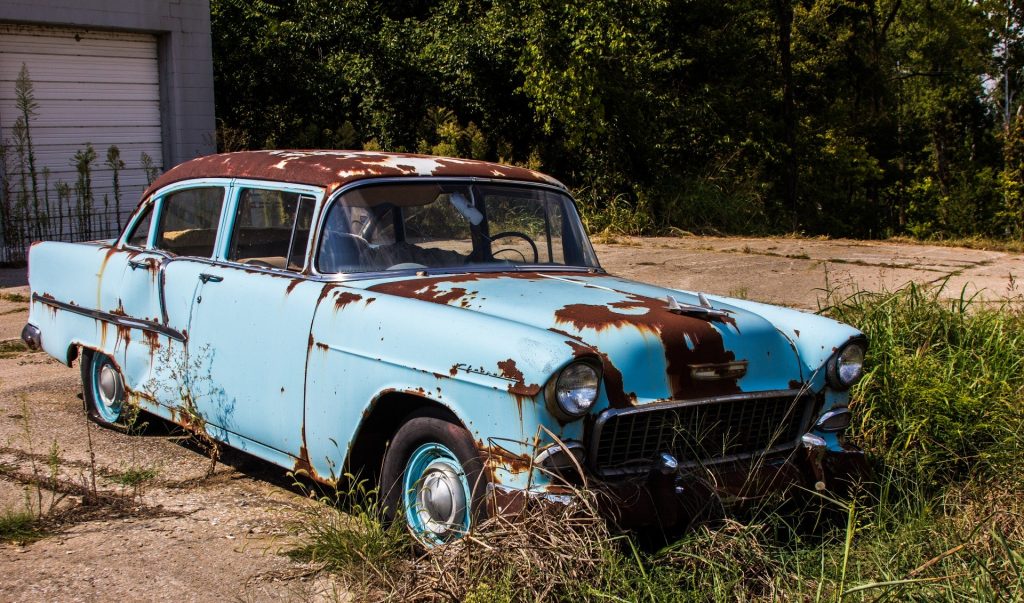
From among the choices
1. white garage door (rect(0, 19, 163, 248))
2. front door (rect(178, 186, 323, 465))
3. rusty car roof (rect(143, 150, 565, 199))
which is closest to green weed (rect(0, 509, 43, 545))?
front door (rect(178, 186, 323, 465))

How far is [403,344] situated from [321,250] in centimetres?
87

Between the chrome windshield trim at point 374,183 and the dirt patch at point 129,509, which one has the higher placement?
the chrome windshield trim at point 374,183

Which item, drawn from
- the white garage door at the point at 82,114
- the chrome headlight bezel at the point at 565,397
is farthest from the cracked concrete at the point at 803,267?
the white garage door at the point at 82,114

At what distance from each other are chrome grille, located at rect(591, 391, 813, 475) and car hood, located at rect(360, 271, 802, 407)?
0.05 m

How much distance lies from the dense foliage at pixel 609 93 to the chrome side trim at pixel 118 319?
8919mm

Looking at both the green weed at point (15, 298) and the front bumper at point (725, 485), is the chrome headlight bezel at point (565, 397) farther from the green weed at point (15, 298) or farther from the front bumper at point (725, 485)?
the green weed at point (15, 298)

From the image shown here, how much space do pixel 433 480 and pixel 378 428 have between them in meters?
0.44

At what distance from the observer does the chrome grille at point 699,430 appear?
3596mm

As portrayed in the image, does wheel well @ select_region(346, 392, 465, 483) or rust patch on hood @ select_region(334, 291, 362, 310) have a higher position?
rust patch on hood @ select_region(334, 291, 362, 310)

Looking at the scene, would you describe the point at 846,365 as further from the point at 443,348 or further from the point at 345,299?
the point at 345,299

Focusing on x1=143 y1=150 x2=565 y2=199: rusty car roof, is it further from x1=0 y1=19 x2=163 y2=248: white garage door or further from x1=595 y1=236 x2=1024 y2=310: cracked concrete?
x1=0 y1=19 x2=163 y2=248: white garage door

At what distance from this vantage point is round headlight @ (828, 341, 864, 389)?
13.7 ft

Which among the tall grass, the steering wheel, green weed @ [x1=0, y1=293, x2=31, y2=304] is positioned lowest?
the tall grass

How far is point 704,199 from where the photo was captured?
49.5 feet
